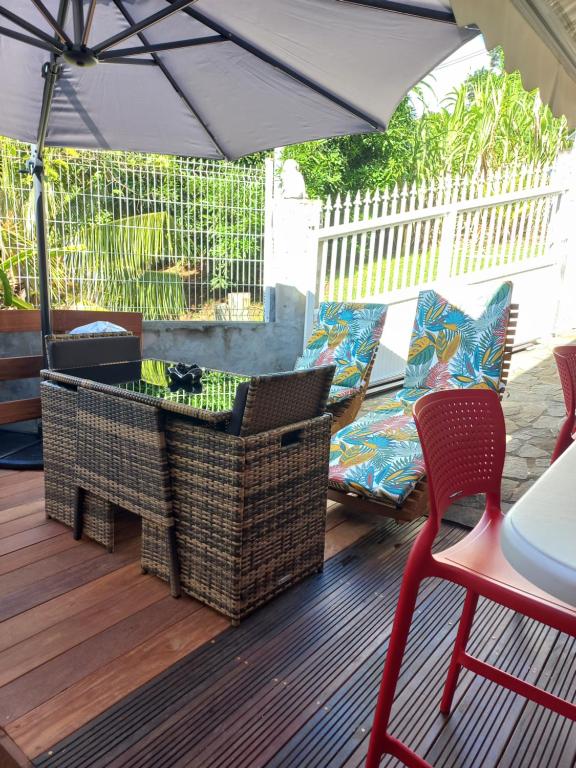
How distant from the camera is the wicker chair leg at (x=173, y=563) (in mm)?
2105

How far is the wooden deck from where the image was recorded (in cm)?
146

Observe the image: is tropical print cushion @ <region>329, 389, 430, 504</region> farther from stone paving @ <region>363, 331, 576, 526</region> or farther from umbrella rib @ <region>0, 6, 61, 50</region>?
umbrella rib @ <region>0, 6, 61, 50</region>

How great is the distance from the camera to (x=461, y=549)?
136 cm

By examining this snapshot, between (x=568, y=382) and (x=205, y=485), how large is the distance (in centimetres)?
156

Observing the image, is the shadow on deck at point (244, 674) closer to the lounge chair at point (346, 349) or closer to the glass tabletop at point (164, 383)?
the glass tabletop at point (164, 383)

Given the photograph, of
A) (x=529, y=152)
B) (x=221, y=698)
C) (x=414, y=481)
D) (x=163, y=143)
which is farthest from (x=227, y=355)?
(x=529, y=152)

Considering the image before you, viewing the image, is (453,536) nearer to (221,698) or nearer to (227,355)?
(221,698)

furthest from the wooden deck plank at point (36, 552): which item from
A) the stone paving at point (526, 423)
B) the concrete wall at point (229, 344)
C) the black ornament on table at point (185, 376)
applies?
the concrete wall at point (229, 344)

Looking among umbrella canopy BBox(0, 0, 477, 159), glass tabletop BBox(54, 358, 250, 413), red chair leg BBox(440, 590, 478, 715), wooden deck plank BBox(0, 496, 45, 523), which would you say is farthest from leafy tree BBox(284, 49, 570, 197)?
red chair leg BBox(440, 590, 478, 715)

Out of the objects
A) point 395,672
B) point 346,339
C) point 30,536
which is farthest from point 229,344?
point 395,672

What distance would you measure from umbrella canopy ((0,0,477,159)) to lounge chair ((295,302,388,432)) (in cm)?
133

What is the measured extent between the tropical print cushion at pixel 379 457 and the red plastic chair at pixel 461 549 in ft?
3.25

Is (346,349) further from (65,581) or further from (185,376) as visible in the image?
(65,581)

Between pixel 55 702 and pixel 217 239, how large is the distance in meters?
4.42
